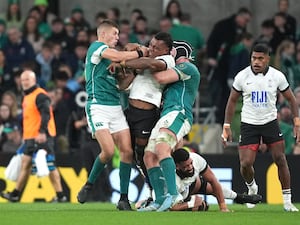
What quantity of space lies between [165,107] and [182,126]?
1.17 feet

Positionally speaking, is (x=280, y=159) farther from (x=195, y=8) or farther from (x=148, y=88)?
(x=195, y=8)

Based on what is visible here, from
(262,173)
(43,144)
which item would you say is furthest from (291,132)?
(43,144)

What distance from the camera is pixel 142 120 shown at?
1930 cm

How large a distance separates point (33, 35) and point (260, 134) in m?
11.1

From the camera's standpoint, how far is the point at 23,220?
55.3ft

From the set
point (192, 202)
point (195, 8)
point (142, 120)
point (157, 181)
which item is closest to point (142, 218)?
point (157, 181)

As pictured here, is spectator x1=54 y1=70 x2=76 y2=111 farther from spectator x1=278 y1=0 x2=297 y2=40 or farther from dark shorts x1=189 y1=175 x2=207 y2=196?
dark shorts x1=189 y1=175 x2=207 y2=196

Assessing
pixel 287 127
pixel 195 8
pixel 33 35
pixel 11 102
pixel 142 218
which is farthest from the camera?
pixel 195 8

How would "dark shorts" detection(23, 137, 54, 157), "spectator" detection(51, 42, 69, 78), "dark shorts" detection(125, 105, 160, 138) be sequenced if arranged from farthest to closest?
"spectator" detection(51, 42, 69, 78) → "dark shorts" detection(23, 137, 54, 157) → "dark shorts" detection(125, 105, 160, 138)

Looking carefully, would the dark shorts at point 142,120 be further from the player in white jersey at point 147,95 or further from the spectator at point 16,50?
the spectator at point 16,50

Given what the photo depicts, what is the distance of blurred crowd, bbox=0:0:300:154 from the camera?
27875 millimetres

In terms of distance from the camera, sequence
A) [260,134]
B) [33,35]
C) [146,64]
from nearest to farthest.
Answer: [146,64], [260,134], [33,35]

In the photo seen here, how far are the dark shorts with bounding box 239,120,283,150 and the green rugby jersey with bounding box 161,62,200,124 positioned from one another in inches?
58.7

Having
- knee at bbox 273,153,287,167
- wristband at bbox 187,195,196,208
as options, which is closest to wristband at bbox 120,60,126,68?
wristband at bbox 187,195,196,208
